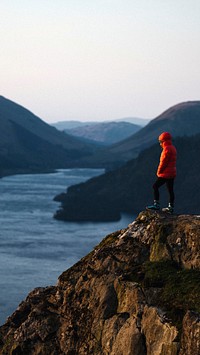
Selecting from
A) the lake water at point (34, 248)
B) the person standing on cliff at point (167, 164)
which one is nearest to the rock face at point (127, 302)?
the person standing on cliff at point (167, 164)

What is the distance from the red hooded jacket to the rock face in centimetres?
155

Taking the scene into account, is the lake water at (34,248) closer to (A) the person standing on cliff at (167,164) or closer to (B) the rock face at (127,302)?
(B) the rock face at (127,302)

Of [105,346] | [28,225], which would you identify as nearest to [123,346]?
[105,346]

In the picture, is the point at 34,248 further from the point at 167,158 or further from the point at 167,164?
the point at 167,158

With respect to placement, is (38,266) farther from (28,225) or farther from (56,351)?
(56,351)

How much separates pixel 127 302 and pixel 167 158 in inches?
237

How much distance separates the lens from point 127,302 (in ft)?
59.7

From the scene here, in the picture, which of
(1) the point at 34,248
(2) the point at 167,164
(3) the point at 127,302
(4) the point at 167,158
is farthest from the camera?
(1) the point at 34,248

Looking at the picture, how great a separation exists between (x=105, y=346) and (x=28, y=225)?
512 feet

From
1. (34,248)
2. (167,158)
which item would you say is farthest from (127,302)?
(34,248)

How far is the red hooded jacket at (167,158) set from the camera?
22.4 meters

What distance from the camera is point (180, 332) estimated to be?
15484mm

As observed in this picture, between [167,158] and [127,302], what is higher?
[167,158]

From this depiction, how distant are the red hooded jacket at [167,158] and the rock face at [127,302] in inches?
61.0
